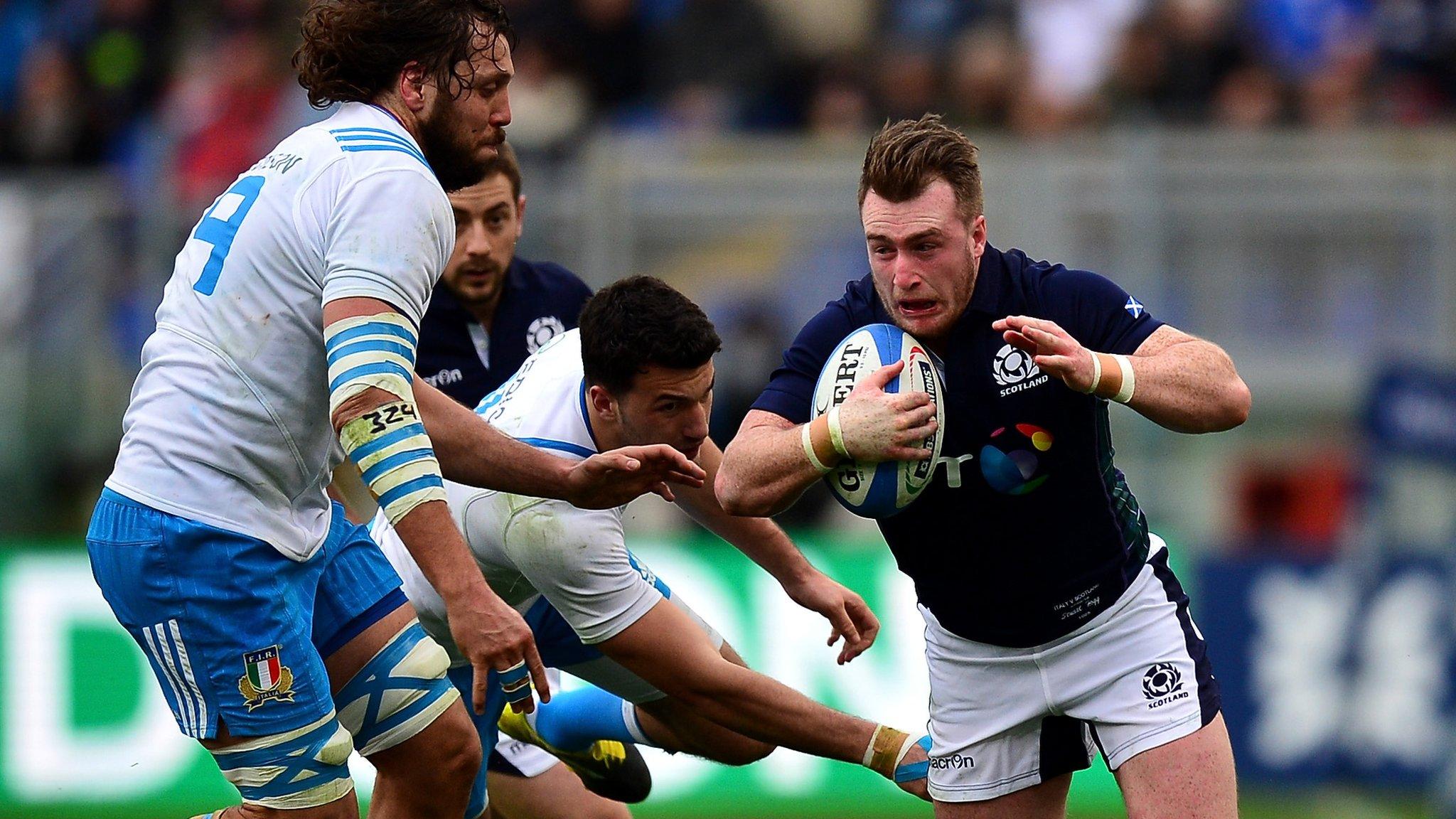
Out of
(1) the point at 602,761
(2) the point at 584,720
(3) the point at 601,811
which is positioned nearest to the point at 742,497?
(2) the point at 584,720

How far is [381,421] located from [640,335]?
126 cm

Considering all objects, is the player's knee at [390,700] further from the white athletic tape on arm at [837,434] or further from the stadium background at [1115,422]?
the stadium background at [1115,422]

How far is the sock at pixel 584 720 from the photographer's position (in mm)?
6484

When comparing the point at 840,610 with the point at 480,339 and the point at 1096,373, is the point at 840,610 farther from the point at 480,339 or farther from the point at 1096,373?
the point at 480,339

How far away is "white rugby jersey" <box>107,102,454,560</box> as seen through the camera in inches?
180

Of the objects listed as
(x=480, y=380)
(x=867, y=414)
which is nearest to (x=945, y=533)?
(x=867, y=414)

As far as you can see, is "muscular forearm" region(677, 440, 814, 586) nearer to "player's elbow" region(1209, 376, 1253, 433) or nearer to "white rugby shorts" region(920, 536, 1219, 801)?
"white rugby shorts" region(920, 536, 1219, 801)

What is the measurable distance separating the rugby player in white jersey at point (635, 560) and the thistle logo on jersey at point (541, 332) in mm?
658


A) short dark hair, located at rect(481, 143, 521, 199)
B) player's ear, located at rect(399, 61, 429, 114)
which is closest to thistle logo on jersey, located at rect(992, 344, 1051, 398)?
player's ear, located at rect(399, 61, 429, 114)

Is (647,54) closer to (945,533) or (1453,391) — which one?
(1453,391)

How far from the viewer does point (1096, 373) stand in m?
4.62

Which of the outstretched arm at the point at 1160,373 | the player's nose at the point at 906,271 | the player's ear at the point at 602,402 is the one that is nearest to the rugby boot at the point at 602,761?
the player's ear at the point at 602,402

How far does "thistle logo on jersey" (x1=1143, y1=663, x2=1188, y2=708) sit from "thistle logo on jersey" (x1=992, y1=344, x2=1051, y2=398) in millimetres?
872

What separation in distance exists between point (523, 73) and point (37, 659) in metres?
4.62
